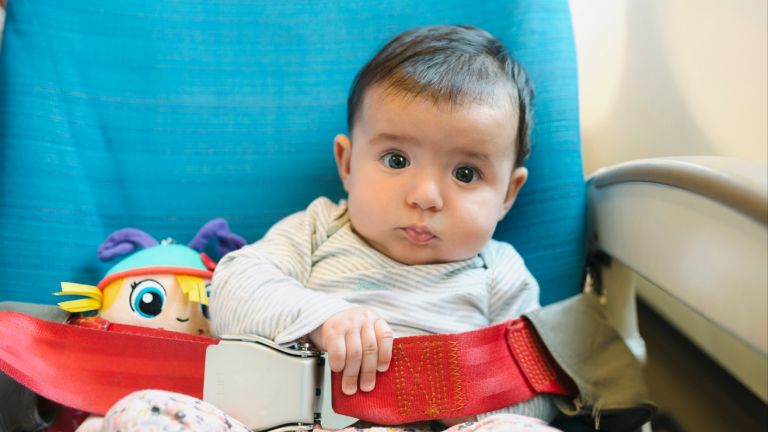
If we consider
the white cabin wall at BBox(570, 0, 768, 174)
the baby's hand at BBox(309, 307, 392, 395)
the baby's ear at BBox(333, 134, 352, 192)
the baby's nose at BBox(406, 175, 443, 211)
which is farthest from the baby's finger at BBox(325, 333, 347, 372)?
the white cabin wall at BBox(570, 0, 768, 174)

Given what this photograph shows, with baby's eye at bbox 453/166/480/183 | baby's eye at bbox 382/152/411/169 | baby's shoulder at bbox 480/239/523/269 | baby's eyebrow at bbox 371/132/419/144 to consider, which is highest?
baby's eyebrow at bbox 371/132/419/144

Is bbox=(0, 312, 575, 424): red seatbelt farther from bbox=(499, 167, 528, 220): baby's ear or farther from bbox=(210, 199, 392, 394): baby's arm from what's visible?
bbox=(499, 167, 528, 220): baby's ear

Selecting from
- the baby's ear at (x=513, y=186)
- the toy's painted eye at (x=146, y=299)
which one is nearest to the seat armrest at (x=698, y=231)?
the baby's ear at (x=513, y=186)

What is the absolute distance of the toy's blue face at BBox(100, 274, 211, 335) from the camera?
938mm

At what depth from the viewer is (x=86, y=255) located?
1073mm

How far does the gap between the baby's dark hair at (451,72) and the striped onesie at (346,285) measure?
0.18 metres

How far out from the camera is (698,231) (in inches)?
29.8

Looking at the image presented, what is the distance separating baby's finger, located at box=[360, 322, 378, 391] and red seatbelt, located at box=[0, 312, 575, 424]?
0.05 ft

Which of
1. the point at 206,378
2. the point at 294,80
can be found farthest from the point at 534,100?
the point at 206,378

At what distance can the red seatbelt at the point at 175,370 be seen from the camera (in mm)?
815

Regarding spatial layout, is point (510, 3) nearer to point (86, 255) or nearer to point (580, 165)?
point (580, 165)

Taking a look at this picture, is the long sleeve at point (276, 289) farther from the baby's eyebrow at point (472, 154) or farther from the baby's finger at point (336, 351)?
the baby's eyebrow at point (472, 154)

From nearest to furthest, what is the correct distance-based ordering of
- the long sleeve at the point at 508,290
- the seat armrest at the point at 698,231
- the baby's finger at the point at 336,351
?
the seat armrest at the point at 698,231 < the baby's finger at the point at 336,351 < the long sleeve at the point at 508,290

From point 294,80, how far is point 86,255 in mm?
465
